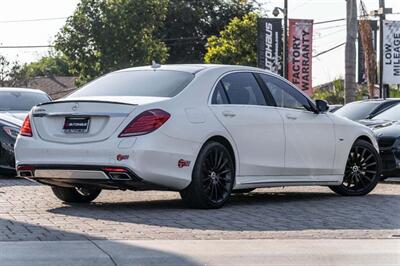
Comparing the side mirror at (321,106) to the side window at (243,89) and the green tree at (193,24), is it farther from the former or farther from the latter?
the green tree at (193,24)

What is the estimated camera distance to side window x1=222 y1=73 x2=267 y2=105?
9.43m

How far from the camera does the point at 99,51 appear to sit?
5031 cm

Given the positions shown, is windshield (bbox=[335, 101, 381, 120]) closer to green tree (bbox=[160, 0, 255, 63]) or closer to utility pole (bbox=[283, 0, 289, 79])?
utility pole (bbox=[283, 0, 289, 79])

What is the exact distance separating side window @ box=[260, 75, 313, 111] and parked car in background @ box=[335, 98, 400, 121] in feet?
14.7

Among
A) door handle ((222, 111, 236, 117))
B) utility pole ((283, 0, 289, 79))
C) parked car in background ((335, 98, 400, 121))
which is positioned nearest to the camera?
door handle ((222, 111, 236, 117))

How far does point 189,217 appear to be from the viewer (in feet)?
27.3

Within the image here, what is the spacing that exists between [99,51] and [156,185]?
4253cm

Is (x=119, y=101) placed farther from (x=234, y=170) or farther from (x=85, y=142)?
(x=234, y=170)

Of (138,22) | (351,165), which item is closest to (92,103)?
(351,165)

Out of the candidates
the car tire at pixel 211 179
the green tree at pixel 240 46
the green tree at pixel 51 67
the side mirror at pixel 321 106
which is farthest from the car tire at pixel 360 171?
the green tree at pixel 51 67

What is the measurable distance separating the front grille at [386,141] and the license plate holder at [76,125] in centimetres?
589

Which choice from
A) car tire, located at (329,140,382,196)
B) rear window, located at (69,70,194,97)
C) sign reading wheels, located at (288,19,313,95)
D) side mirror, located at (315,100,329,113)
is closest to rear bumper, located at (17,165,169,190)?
rear window, located at (69,70,194,97)

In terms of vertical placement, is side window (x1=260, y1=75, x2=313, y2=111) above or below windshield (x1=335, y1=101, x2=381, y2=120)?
above

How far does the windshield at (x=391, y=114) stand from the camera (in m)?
14.1
